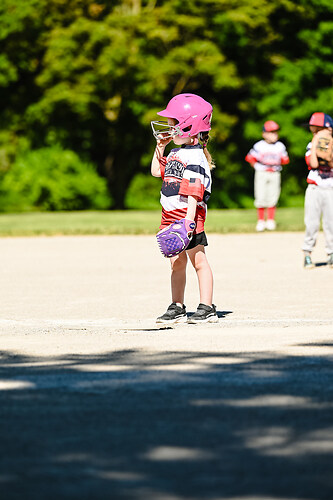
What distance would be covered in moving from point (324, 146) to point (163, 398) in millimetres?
8548

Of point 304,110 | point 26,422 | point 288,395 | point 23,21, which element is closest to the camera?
point 26,422

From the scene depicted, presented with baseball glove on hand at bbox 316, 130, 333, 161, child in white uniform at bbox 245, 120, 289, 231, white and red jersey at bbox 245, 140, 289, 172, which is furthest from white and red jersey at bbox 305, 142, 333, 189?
white and red jersey at bbox 245, 140, 289, 172

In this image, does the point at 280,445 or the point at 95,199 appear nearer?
the point at 280,445

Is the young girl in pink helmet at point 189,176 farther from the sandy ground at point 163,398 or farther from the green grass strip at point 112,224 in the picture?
the green grass strip at point 112,224

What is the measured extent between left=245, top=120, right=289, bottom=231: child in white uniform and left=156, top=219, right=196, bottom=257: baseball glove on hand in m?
13.0

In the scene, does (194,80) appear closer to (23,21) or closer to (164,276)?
(23,21)

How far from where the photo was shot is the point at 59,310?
10.3 metres

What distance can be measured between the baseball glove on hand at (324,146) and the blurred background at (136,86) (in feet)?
74.2

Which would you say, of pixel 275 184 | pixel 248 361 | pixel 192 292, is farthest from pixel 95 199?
pixel 248 361

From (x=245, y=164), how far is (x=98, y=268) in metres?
27.6

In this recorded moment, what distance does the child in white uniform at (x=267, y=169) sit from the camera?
2180 cm

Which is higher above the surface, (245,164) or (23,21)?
(23,21)

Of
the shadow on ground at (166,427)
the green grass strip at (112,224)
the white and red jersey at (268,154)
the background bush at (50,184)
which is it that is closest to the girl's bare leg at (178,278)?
the shadow on ground at (166,427)

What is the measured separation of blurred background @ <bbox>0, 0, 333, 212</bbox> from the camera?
119 ft
